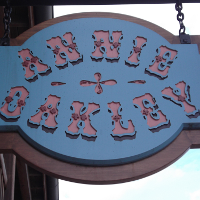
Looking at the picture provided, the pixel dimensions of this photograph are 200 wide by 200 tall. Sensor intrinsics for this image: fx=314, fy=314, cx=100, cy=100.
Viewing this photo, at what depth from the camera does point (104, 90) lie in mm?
2656

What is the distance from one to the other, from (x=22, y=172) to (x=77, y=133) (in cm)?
802

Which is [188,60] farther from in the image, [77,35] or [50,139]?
[50,139]

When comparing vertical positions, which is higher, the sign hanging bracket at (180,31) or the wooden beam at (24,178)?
the sign hanging bracket at (180,31)

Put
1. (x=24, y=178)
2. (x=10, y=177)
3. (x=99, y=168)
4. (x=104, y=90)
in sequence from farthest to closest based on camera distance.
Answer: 1. (x=24, y=178)
2. (x=10, y=177)
3. (x=104, y=90)
4. (x=99, y=168)

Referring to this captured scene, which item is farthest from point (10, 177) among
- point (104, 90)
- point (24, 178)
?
point (104, 90)

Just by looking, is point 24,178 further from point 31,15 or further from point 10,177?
point 31,15

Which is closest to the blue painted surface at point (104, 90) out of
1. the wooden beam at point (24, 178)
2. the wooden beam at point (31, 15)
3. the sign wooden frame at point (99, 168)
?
the sign wooden frame at point (99, 168)

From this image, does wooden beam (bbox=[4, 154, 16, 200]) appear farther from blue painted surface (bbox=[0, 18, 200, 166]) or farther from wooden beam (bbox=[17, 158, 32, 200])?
blue painted surface (bbox=[0, 18, 200, 166])

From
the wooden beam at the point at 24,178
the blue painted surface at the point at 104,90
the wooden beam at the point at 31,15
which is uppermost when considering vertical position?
the wooden beam at the point at 31,15

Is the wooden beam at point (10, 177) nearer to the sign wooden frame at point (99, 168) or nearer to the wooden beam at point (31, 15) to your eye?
the wooden beam at point (31, 15)

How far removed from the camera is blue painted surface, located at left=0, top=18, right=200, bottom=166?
232cm

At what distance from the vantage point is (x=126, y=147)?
233cm

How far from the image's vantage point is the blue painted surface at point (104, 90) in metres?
2.32

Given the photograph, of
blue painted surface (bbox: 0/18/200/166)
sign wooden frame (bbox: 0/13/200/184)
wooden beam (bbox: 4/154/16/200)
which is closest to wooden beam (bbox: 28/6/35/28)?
wooden beam (bbox: 4/154/16/200)
